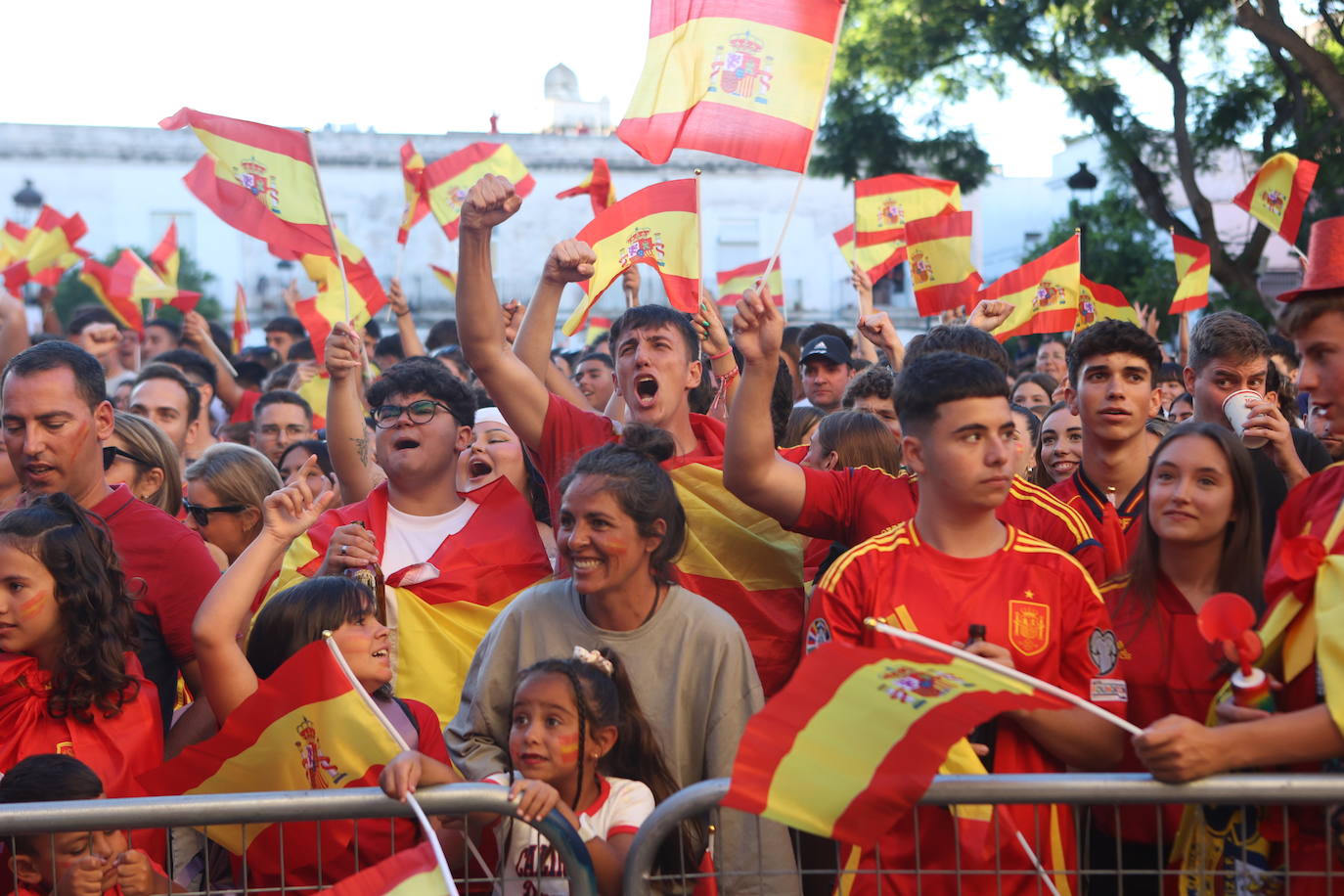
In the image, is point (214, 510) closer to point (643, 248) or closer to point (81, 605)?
point (81, 605)

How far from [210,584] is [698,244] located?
220 cm

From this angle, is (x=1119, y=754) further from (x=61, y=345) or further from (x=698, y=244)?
(x=61, y=345)

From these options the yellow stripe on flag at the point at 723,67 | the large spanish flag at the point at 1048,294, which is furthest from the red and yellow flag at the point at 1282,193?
the yellow stripe on flag at the point at 723,67

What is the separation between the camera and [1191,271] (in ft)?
31.6

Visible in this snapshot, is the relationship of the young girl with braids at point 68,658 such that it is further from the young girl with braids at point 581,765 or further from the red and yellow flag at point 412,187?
the red and yellow flag at point 412,187

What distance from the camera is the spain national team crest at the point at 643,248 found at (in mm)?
5902

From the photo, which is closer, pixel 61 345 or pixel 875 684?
pixel 875 684

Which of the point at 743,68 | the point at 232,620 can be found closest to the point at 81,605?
the point at 232,620

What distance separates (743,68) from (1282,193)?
4733 mm

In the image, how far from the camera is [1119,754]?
11.1 feet

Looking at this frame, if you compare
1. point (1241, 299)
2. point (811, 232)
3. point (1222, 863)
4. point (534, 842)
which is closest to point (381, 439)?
point (534, 842)

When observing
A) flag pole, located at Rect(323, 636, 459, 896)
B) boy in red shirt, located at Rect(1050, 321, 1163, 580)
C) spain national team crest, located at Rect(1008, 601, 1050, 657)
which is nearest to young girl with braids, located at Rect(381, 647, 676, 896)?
flag pole, located at Rect(323, 636, 459, 896)

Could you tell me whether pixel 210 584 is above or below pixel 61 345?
below

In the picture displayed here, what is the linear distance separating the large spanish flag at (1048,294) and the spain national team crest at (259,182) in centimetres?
357
